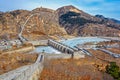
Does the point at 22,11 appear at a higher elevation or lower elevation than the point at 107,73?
higher

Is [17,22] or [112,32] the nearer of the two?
[17,22]

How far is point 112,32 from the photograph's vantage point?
130375 millimetres

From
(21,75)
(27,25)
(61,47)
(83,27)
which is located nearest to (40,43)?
(61,47)

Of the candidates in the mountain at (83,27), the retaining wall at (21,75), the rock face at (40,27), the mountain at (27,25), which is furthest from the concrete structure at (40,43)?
the mountain at (83,27)

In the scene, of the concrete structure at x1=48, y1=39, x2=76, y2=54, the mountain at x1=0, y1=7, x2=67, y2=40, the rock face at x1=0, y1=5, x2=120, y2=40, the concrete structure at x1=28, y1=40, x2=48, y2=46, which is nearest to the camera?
the concrete structure at x1=48, y1=39, x2=76, y2=54

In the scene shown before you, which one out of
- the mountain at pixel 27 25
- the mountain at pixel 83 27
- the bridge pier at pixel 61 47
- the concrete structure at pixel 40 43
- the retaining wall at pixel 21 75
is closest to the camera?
the retaining wall at pixel 21 75

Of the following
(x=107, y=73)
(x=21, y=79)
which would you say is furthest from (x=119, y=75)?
(x=21, y=79)

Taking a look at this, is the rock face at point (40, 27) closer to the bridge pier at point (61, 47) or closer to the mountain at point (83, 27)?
the mountain at point (83, 27)

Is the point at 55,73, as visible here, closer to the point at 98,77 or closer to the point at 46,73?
the point at 46,73

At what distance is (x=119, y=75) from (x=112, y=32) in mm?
97134

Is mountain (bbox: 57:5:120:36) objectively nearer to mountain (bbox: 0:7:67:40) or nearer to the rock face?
the rock face

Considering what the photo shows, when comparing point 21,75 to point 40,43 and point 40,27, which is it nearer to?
point 40,43

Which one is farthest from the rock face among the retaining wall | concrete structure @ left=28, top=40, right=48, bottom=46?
the retaining wall

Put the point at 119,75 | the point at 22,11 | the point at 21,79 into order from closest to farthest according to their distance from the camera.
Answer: the point at 21,79, the point at 119,75, the point at 22,11
